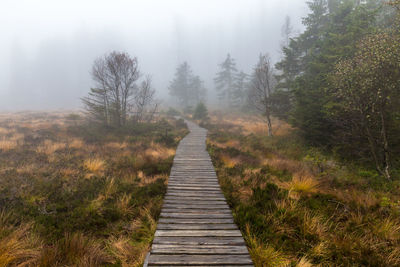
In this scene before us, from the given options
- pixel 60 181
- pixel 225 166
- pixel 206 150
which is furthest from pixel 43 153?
pixel 225 166

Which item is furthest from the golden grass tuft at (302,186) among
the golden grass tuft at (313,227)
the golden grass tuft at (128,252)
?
the golden grass tuft at (128,252)

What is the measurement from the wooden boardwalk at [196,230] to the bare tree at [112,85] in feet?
35.7

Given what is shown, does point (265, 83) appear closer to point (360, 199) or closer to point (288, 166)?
point (288, 166)

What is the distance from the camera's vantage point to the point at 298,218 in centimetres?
385

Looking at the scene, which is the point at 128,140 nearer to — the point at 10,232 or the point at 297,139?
Answer: the point at 10,232

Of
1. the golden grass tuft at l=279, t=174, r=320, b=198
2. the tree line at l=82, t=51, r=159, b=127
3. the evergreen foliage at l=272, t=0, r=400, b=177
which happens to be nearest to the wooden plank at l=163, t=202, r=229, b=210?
the golden grass tuft at l=279, t=174, r=320, b=198

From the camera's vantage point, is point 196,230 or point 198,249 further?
point 196,230

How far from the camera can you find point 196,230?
3605 millimetres

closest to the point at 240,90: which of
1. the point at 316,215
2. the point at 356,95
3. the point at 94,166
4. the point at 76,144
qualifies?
A: the point at 356,95

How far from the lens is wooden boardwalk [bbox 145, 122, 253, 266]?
9.55 feet

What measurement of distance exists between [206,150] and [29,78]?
122 metres

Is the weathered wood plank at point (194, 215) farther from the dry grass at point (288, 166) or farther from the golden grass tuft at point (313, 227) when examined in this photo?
the dry grass at point (288, 166)

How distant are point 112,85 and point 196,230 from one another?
13994 millimetres

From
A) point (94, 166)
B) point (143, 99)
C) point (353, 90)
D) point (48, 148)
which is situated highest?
point (143, 99)
